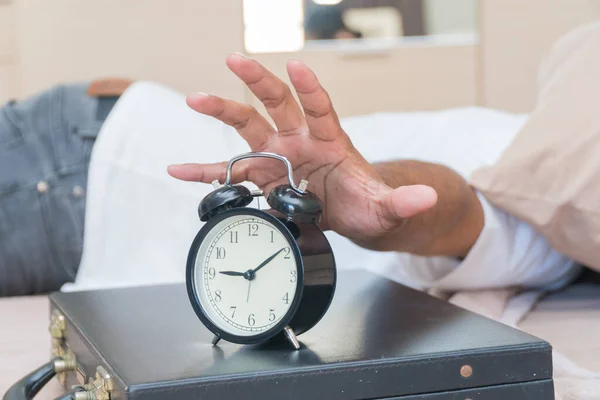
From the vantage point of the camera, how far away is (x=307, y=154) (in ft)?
3.06

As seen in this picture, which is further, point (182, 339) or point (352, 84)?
point (352, 84)

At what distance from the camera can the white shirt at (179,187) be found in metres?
1.43

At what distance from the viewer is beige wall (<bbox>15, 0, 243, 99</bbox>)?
9.67 ft

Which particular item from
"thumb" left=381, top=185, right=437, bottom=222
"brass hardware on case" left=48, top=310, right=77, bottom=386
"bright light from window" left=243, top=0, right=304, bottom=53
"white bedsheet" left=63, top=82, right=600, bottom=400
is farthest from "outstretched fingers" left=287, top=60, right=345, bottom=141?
"bright light from window" left=243, top=0, right=304, bottom=53

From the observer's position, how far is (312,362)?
0.67 metres

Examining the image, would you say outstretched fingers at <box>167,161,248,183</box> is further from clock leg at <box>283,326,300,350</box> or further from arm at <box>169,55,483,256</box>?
clock leg at <box>283,326,300,350</box>

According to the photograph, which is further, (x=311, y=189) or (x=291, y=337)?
(x=311, y=189)

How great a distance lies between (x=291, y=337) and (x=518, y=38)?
3091mm

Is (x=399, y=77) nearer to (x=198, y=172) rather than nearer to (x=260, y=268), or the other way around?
(x=198, y=172)

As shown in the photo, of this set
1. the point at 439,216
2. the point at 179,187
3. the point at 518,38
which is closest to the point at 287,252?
the point at 439,216

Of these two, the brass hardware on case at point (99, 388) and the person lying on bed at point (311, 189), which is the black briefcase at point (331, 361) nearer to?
the brass hardware on case at point (99, 388)

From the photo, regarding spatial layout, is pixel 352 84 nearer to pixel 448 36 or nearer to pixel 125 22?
pixel 448 36

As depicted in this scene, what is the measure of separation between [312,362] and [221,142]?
3.45 ft

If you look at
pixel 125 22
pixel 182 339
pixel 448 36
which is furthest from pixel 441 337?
pixel 448 36
